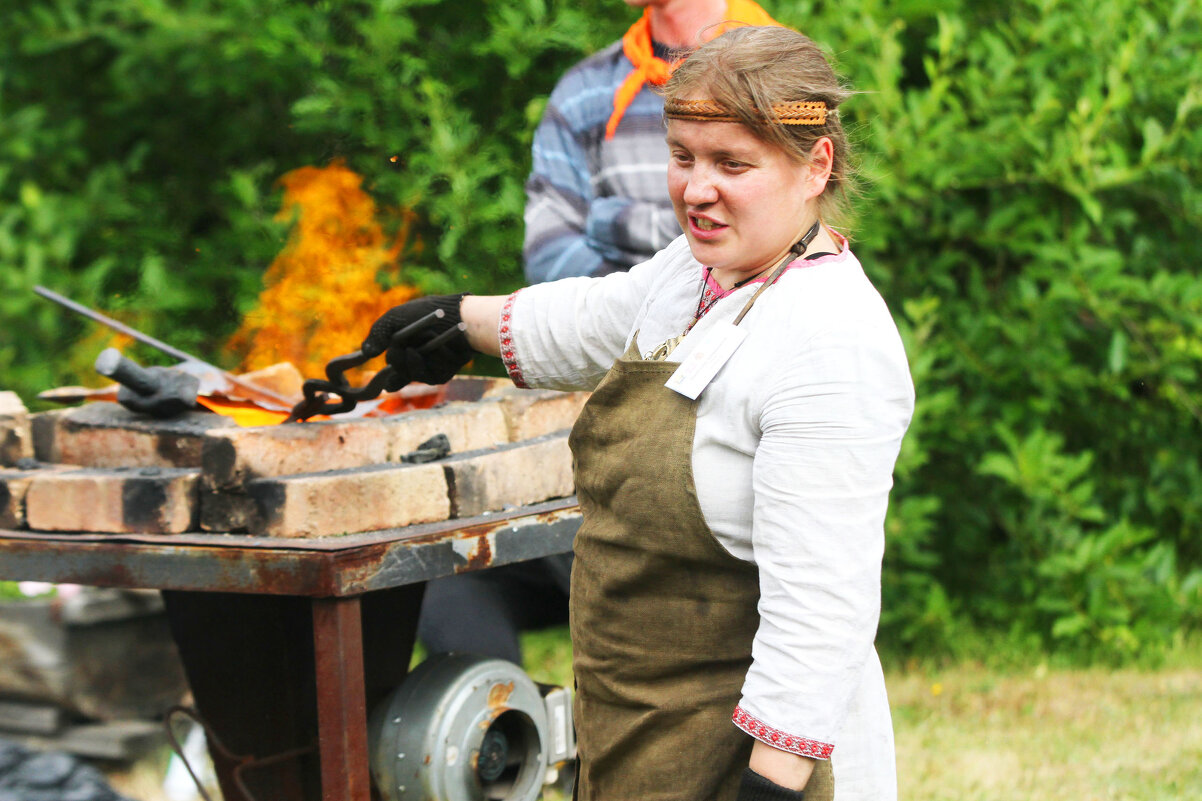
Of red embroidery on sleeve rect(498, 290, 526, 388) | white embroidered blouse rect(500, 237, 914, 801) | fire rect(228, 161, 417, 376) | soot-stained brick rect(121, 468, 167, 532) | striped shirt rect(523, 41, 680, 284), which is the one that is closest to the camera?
white embroidered blouse rect(500, 237, 914, 801)

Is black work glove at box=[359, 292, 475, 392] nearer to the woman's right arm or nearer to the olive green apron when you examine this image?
the woman's right arm

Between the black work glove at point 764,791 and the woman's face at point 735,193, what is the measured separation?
27.1 inches

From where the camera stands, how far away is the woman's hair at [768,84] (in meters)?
1.70

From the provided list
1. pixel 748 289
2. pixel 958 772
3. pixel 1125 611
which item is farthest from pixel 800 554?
pixel 1125 611

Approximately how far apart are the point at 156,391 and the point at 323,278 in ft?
4.58

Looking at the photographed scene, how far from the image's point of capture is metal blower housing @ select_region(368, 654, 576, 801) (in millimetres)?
2645

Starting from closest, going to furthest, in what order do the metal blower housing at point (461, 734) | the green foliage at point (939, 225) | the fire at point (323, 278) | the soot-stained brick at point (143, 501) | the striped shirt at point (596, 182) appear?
the soot-stained brick at point (143, 501)
the metal blower housing at point (461, 734)
the striped shirt at point (596, 182)
the fire at point (323, 278)
the green foliage at point (939, 225)

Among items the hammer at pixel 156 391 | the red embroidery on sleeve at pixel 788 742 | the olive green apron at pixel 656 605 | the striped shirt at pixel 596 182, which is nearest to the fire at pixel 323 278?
the striped shirt at pixel 596 182

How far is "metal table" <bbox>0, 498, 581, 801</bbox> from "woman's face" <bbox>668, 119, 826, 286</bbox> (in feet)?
3.06

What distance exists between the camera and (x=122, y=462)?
107 inches

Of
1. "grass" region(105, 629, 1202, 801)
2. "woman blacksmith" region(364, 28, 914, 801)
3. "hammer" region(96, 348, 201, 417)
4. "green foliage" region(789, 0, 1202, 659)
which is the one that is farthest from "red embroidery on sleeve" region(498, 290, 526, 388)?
"green foliage" region(789, 0, 1202, 659)

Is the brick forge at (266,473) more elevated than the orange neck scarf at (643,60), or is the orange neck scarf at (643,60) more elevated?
the orange neck scarf at (643,60)

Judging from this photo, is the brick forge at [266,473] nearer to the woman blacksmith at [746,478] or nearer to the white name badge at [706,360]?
the woman blacksmith at [746,478]

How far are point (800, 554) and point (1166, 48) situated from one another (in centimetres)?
364
